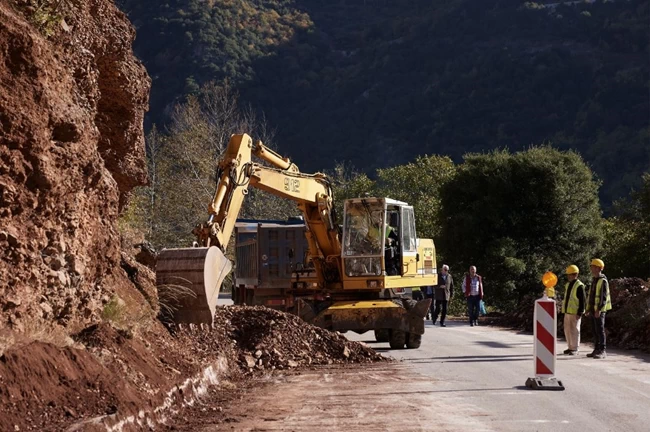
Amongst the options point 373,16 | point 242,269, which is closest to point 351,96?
point 373,16

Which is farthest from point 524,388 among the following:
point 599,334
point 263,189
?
point 263,189

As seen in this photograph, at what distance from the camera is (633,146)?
84812 millimetres

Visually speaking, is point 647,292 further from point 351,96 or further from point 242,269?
point 351,96

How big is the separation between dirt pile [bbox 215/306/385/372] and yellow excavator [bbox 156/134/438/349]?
5.92 feet

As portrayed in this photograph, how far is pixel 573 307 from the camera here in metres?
19.9

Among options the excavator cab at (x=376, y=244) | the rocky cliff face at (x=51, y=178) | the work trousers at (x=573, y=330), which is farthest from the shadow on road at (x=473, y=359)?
the rocky cliff face at (x=51, y=178)

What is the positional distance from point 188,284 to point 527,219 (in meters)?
27.7

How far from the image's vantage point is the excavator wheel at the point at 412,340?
21828mm

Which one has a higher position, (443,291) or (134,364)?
(443,291)

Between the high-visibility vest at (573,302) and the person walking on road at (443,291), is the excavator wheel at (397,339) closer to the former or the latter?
the high-visibility vest at (573,302)

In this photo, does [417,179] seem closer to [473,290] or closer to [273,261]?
[473,290]

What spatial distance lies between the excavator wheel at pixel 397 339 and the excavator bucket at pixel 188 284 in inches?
267

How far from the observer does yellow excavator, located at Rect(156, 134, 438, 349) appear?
768 inches

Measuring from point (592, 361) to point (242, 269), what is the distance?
1652 centimetres
